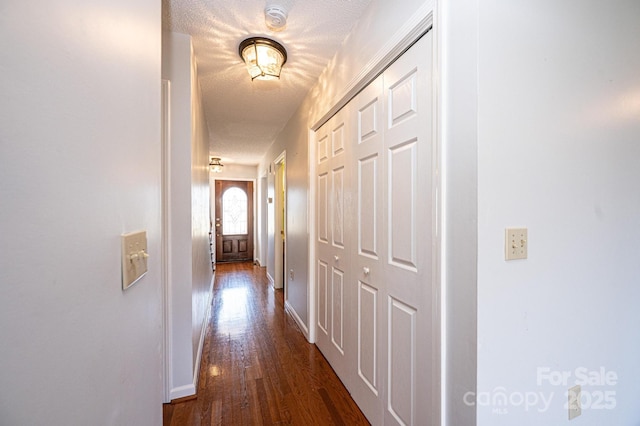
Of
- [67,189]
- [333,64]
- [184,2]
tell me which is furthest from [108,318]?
[333,64]

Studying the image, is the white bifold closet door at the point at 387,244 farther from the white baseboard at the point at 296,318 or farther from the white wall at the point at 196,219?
the white wall at the point at 196,219

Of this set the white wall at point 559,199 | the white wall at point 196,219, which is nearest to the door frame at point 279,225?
the white wall at point 196,219

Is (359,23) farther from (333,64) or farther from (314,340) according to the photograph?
(314,340)

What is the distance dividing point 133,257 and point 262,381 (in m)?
1.75

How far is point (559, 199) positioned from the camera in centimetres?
102

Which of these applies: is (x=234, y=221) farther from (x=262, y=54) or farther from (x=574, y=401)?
(x=574, y=401)

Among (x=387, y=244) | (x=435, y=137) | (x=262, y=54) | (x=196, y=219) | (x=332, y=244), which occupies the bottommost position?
(x=332, y=244)

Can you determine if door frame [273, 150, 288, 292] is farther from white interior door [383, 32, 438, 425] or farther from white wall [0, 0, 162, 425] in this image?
white wall [0, 0, 162, 425]

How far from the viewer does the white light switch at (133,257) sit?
0.64 m

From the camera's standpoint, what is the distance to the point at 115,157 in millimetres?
601

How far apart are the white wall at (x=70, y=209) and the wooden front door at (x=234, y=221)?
20.2 feet

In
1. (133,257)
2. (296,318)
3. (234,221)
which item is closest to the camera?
(133,257)

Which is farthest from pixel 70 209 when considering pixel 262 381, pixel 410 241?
pixel 262 381

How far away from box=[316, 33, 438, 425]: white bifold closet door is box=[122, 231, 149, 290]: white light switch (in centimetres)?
102
